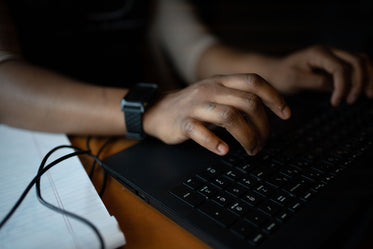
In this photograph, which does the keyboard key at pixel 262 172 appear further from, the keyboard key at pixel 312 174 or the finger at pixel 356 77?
the finger at pixel 356 77

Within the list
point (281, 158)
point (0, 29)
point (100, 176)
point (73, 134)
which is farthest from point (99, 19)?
point (281, 158)

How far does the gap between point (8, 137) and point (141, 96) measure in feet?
0.87

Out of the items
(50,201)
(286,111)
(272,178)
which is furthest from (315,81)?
(50,201)

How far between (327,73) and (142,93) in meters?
0.43

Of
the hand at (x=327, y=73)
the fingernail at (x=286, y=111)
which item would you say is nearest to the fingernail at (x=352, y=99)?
the hand at (x=327, y=73)

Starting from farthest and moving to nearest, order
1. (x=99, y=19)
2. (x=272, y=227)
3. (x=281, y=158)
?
(x=99, y=19), (x=281, y=158), (x=272, y=227)

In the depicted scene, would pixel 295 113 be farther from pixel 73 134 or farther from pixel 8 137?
pixel 8 137

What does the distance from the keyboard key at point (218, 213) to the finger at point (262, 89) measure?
0.61ft

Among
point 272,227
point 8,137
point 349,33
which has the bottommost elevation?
point 8,137

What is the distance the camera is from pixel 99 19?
88cm

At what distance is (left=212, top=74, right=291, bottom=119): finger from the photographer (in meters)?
0.41

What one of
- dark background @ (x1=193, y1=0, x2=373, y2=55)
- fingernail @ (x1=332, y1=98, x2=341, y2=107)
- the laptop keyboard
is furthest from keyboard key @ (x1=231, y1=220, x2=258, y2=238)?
dark background @ (x1=193, y1=0, x2=373, y2=55)

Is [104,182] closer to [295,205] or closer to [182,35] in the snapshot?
[295,205]

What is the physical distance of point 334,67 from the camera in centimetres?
57
